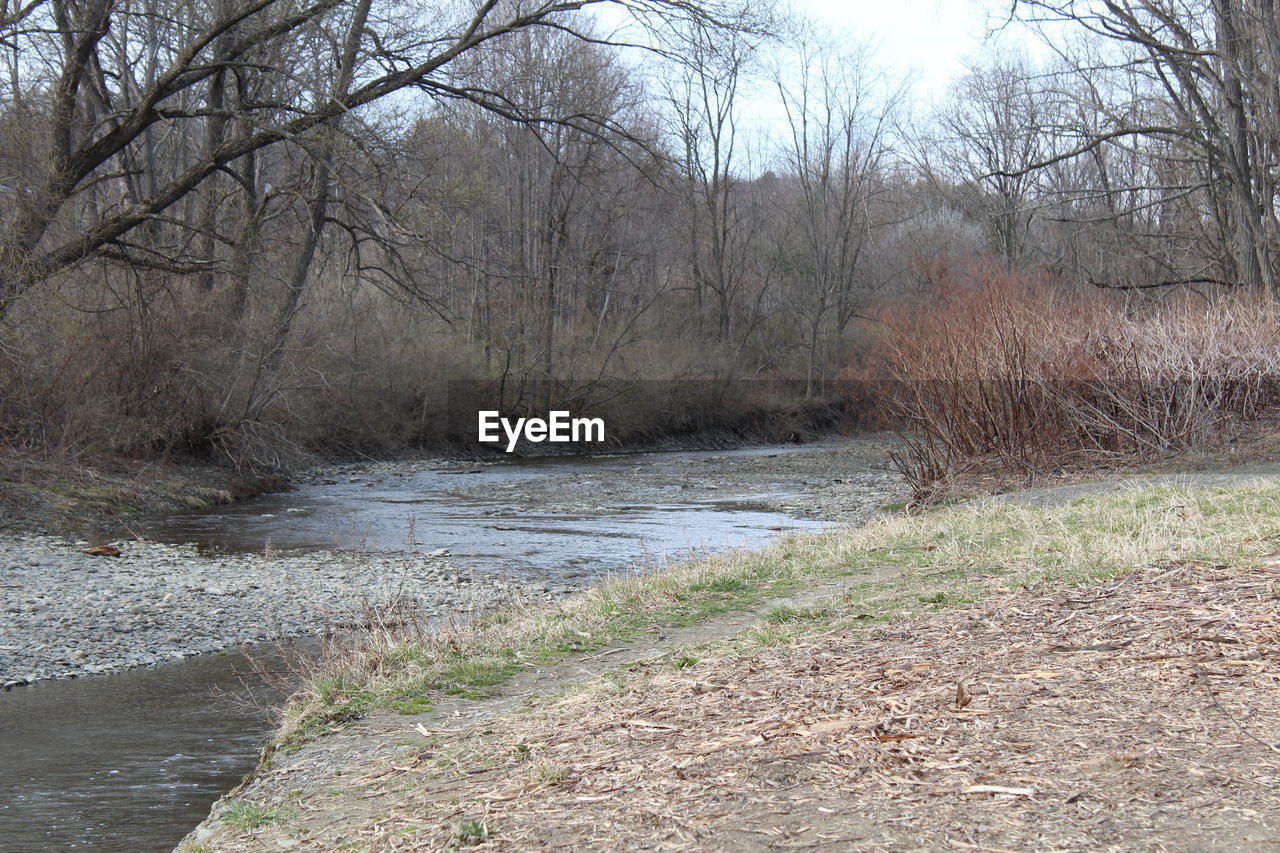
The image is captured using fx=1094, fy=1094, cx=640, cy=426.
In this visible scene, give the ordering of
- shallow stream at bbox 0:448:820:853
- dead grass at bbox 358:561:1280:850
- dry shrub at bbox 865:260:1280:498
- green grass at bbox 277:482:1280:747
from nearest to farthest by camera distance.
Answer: dead grass at bbox 358:561:1280:850 < shallow stream at bbox 0:448:820:853 < green grass at bbox 277:482:1280:747 < dry shrub at bbox 865:260:1280:498

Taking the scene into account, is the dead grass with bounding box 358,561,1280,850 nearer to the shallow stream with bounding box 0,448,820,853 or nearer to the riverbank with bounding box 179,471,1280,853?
the riverbank with bounding box 179,471,1280,853

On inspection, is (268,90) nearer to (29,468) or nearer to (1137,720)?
(29,468)

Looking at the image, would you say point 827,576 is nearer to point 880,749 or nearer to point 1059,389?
point 880,749

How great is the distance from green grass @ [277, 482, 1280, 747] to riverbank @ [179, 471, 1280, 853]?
45 mm

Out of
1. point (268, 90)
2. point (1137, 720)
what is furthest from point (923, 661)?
point (268, 90)

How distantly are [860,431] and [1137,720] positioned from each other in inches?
1582

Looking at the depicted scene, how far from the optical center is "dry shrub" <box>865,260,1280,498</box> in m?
17.2

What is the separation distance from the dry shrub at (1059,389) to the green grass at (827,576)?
607cm

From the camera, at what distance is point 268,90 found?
23281 mm

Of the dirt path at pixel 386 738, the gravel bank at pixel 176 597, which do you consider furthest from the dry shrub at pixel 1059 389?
the dirt path at pixel 386 738

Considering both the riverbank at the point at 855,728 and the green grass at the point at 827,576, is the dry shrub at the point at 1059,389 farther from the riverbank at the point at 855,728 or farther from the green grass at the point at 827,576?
the riverbank at the point at 855,728

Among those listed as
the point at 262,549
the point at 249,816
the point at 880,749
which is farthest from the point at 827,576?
the point at 262,549

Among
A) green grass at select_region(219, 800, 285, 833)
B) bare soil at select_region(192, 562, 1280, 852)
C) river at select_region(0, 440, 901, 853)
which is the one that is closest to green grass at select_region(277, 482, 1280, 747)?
bare soil at select_region(192, 562, 1280, 852)

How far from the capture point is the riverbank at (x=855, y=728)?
334 centimetres
